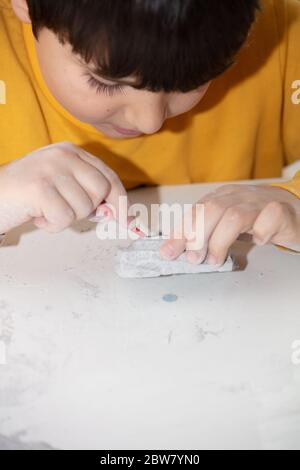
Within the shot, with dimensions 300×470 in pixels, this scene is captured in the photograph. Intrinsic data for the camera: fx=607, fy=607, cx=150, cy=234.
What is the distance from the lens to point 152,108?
0.63m

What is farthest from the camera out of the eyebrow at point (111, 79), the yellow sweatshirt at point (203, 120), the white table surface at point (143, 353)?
the yellow sweatshirt at point (203, 120)

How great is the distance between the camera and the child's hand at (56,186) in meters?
0.65

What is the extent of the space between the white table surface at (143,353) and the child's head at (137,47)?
0.18m

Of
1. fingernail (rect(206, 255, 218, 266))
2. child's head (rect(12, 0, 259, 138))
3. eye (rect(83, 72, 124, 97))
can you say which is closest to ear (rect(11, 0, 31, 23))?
child's head (rect(12, 0, 259, 138))

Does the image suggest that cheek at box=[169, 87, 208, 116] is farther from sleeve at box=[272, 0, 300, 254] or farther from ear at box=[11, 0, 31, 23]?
Result: sleeve at box=[272, 0, 300, 254]

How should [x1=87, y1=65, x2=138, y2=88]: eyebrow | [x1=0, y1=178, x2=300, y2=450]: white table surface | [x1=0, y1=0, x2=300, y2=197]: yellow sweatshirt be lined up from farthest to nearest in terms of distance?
1. [x1=0, y1=0, x2=300, y2=197]: yellow sweatshirt
2. [x1=87, y1=65, x2=138, y2=88]: eyebrow
3. [x1=0, y1=178, x2=300, y2=450]: white table surface

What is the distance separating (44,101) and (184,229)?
0.34 meters

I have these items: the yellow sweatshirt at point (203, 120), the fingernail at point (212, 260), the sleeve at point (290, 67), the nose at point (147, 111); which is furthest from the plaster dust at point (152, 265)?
the sleeve at point (290, 67)

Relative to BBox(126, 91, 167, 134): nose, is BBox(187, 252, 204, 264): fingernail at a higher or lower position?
lower

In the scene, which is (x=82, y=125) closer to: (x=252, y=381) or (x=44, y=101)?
(x=44, y=101)

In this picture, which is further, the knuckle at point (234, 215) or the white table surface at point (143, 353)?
the knuckle at point (234, 215)

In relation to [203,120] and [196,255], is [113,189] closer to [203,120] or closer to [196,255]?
[196,255]

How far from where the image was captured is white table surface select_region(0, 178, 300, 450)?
19.4 inches

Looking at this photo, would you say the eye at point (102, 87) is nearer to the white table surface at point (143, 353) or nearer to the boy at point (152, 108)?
the boy at point (152, 108)
